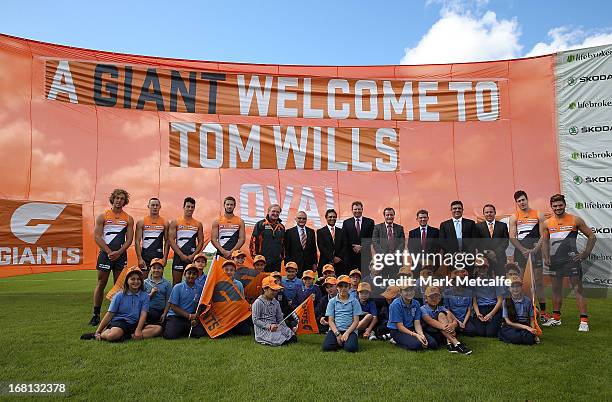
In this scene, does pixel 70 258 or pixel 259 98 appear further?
pixel 259 98

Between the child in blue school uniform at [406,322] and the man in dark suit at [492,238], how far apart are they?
1.73 m

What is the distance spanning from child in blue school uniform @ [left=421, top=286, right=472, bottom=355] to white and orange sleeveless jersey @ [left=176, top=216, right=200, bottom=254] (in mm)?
3433

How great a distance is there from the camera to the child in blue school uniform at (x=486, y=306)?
563cm

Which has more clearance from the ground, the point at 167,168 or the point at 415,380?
the point at 167,168

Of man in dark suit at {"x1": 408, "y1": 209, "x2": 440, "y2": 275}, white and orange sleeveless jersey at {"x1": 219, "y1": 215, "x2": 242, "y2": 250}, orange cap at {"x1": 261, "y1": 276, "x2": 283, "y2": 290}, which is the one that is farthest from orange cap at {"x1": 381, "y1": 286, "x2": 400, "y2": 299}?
white and orange sleeveless jersey at {"x1": 219, "y1": 215, "x2": 242, "y2": 250}

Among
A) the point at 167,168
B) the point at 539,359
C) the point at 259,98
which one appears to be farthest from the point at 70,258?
the point at 539,359

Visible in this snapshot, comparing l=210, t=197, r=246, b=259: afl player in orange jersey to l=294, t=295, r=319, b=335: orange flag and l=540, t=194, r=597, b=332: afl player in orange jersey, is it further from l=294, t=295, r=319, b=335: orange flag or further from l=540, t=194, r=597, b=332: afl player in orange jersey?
l=540, t=194, r=597, b=332: afl player in orange jersey

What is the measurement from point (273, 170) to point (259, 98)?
1.47m

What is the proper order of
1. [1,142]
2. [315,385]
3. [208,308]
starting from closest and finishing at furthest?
[315,385], [208,308], [1,142]

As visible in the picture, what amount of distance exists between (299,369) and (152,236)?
336 cm

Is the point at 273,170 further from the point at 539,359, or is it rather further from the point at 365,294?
the point at 539,359

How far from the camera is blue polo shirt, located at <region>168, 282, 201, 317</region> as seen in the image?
5.67 m

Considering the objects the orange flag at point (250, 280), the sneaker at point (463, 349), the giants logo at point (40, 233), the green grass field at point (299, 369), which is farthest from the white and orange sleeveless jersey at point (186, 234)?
the sneaker at point (463, 349)

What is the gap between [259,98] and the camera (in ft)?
29.0
